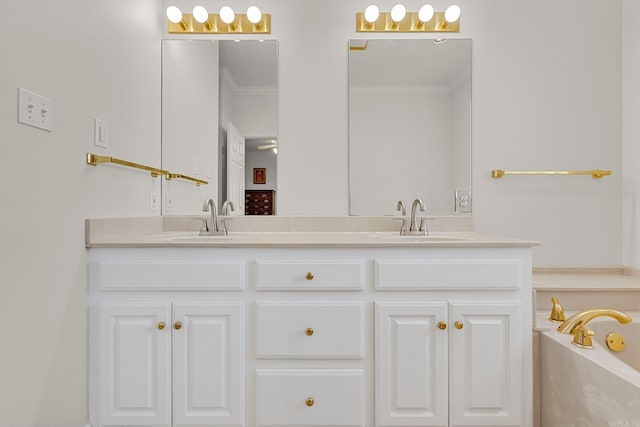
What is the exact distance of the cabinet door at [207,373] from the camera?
141 cm

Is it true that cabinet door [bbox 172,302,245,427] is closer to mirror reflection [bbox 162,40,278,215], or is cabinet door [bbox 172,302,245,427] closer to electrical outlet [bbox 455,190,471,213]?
mirror reflection [bbox 162,40,278,215]

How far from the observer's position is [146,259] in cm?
142

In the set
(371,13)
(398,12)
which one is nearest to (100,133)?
(371,13)

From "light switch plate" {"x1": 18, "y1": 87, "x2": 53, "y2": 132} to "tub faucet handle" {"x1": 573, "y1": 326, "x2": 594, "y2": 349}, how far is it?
1.96 meters

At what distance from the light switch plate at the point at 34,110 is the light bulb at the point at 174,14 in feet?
3.49

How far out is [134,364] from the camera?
1.40 m

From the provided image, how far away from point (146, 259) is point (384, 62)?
1546mm

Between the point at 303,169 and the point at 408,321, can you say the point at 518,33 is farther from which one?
the point at 408,321

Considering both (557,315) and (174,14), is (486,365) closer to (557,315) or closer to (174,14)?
(557,315)

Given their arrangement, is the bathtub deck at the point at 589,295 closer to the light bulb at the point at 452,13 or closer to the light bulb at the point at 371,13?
the light bulb at the point at 452,13

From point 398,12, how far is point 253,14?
0.77 m

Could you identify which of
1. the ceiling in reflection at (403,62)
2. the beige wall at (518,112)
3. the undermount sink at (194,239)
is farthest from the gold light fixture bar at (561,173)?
the undermount sink at (194,239)

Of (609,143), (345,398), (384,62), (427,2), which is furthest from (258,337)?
(609,143)

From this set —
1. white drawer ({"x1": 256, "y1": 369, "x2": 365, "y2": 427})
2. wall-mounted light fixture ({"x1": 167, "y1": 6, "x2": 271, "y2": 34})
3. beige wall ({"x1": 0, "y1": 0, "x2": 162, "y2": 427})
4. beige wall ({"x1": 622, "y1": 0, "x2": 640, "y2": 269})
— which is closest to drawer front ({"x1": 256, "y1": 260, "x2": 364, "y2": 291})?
white drawer ({"x1": 256, "y1": 369, "x2": 365, "y2": 427})
